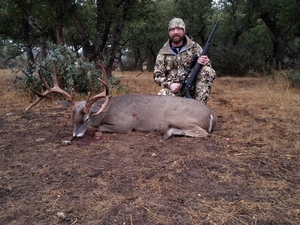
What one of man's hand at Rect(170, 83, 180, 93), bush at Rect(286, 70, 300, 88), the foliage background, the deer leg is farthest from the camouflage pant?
bush at Rect(286, 70, 300, 88)

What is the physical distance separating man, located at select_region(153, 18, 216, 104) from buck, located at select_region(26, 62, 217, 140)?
1.05 m

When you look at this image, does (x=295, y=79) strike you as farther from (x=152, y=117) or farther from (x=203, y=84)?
(x=152, y=117)

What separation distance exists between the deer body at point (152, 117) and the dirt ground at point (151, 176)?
152mm

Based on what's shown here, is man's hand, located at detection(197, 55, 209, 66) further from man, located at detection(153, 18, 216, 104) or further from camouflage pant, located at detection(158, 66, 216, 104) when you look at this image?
camouflage pant, located at detection(158, 66, 216, 104)

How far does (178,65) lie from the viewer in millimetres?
5863

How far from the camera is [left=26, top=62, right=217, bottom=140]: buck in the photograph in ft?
14.3

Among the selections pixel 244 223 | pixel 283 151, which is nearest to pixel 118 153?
pixel 244 223

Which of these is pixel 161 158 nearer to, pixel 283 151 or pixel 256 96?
pixel 283 151

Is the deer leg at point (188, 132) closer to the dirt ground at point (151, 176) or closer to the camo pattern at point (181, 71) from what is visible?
the dirt ground at point (151, 176)

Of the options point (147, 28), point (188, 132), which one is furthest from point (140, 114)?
Result: point (147, 28)

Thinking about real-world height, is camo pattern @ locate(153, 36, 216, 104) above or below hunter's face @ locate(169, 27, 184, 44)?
below

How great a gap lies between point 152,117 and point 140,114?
20cm

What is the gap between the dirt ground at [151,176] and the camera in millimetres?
2402

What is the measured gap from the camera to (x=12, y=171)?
325 cm
